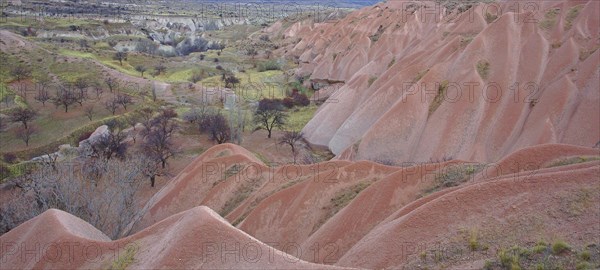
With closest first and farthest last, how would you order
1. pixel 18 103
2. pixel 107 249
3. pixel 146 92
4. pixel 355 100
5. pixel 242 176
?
pixel 107 249
pixel 242 176
pixel 355 100
pixel 18 103
pixel 146 92

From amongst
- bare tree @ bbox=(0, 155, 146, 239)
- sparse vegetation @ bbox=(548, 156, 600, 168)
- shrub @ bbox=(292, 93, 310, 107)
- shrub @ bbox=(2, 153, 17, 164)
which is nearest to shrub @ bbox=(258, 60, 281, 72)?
shrub @ bbox=(292, 93, 310, 107)

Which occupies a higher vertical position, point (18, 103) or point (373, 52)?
point (373, 52)

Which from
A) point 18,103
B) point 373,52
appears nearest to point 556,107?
point 373,52

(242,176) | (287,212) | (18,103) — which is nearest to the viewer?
(287,212)

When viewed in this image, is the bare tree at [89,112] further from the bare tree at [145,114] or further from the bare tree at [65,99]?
the bare tree at [145,114]

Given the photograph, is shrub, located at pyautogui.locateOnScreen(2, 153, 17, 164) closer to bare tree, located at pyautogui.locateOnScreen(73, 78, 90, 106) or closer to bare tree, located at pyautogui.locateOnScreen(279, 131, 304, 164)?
bare tree, located at pyautogui.locateOnScreen(73, 78, 90, 106)

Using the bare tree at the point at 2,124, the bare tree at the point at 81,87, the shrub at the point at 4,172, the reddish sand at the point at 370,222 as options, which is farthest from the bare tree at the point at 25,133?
the reddish sand at the point at 370,222

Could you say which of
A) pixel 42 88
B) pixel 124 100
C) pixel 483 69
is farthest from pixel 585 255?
pixel 42 88

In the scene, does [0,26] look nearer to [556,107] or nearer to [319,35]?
[319,35]
